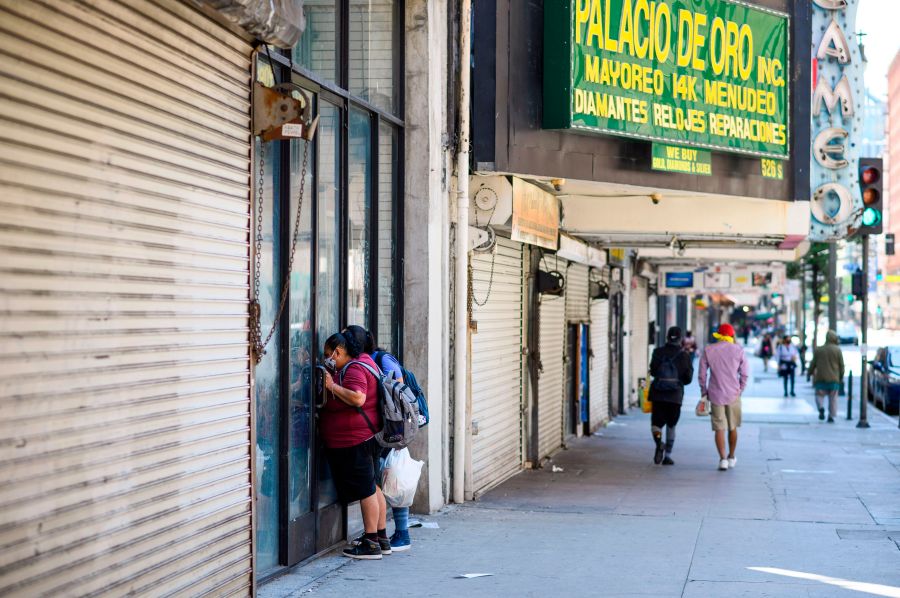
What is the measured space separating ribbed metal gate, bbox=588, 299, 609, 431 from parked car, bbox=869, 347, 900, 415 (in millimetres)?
6804

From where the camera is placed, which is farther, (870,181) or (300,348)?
(870,181)

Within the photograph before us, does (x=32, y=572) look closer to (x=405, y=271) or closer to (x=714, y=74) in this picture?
(x=405, y=271)

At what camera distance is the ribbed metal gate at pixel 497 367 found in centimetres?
1290

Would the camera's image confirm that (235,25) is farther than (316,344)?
No

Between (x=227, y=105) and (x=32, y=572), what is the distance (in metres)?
3.18

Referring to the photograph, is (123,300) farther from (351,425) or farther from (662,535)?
(662,535)

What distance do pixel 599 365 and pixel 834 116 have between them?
21.2ft

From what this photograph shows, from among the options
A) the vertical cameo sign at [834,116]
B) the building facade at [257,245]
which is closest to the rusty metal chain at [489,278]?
the building facade at [257,245]

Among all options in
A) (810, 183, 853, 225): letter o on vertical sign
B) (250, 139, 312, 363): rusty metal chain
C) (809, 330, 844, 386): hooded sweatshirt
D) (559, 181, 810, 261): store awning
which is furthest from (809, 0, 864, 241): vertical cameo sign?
(250, 139, 312, 363): rusty metal chain

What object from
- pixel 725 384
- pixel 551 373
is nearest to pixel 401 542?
pixel 725 384

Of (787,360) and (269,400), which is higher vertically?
(269,400)

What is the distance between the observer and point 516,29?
12.5m

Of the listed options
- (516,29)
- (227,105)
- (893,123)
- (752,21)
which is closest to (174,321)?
(227,105)

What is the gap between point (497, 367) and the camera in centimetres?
1392
